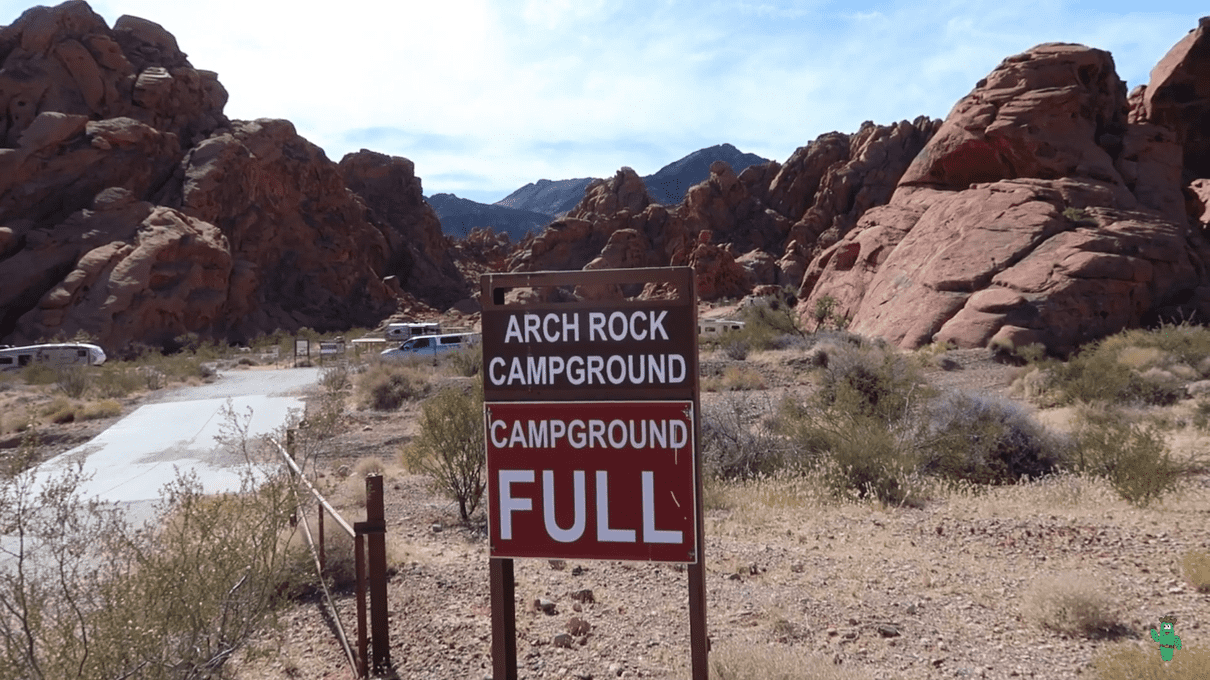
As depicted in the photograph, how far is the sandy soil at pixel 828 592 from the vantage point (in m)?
4.30

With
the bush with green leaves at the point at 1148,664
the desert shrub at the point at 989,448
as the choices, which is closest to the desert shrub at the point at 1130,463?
the desert shrub at the point at 989,448

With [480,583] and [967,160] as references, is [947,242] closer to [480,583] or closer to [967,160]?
[967,160]

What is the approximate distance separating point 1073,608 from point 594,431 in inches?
135

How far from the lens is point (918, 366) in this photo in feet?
57.8

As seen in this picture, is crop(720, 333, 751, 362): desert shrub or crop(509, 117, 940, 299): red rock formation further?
crop(509, 117, 940, 299): red rock formation

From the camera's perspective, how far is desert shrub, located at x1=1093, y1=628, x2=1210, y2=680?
11.6ft

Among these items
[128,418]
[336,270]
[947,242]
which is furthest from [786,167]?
[128,418]

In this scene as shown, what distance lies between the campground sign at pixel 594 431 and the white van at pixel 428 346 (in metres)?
26.2

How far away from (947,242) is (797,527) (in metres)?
21.1

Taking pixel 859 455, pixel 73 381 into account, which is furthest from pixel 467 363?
pixel 859 455

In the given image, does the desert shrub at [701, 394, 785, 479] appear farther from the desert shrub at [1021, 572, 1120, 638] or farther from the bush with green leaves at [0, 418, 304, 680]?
the bush with green leaves at [0, 418, 304, 680]

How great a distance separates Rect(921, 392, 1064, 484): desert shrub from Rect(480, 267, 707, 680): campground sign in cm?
676

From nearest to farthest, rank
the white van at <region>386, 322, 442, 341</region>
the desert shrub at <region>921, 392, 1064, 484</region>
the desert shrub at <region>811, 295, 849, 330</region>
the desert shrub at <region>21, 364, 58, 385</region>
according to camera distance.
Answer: the desert shrub at <region>921, 392, 1064, 484</region>, the desert shrub at <region>21, 364, 58, 385</region>, the desert shrub at <region>811, 295, 849, 330</region>, the white van at <region>386, 322, 442, 341</region>

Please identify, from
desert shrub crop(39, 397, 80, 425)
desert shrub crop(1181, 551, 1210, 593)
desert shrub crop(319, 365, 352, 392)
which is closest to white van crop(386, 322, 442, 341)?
desert shrub crop(319, 365, 352, 392)
